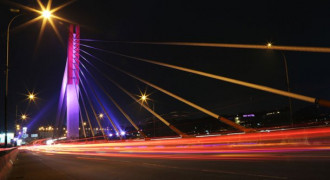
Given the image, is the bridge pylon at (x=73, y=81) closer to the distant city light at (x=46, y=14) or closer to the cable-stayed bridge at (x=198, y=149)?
the cable-stayed bridge at (x=198, y=149)

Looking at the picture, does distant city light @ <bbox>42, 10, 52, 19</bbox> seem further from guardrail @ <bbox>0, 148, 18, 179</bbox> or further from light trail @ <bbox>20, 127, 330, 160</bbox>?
light trail @ <bbox>20, 127, 330, 160</bbox>

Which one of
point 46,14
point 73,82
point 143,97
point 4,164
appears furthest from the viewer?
point 143,97

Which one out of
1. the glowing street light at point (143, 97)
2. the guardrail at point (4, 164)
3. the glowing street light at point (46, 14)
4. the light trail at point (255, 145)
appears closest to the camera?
the guardrail at point (4, 164)

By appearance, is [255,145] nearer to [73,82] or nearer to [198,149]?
[198,149]

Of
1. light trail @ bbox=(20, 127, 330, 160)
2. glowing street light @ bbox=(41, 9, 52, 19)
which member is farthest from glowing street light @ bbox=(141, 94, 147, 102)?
glowing street light @ bbox=(41, 9, 52, 19)

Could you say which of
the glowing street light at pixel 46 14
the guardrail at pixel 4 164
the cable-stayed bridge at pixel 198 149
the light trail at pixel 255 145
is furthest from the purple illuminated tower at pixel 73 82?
the guardrail at pixel 4 164

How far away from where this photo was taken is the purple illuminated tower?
39.8 metres

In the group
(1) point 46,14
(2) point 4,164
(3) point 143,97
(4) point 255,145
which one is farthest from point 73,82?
(2) point 4,164

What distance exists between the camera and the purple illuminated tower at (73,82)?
39.8m

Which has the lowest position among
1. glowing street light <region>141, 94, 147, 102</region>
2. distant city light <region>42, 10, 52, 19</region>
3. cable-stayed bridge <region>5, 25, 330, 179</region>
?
cable-stayed bridge <region>5, 25, 330, 179</region>

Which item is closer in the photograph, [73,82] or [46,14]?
[46,14]

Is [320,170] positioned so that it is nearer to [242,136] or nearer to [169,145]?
[242,136]

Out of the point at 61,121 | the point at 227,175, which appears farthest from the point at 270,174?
the point at 61,121

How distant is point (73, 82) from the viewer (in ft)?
132
